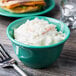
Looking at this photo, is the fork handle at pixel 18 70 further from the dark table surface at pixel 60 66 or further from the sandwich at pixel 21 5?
the sandwich at pixel 21 5

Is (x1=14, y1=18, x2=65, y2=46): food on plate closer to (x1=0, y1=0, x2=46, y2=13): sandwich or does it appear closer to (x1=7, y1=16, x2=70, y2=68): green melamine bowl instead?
(x1=7, y1=16, x2=70, y2=68): green melamine bowl

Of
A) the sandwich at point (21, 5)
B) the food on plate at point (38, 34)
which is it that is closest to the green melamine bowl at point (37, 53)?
the food on plate at point (38, 34)

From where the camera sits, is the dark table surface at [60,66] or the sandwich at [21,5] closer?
the dark table surface at [60,66]

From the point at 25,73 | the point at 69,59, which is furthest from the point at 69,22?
the point at 25,73

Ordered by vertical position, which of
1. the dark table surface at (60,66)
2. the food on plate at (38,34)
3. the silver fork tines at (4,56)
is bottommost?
the dark table surface at (60,66)

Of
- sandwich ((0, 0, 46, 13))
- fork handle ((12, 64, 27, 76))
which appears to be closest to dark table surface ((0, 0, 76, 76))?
fork handle ((12, 64, 27, 76))

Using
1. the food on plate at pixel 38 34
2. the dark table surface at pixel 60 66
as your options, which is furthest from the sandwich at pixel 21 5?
the food on plate at pixel 38 34

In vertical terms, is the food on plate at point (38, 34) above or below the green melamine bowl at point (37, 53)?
above
